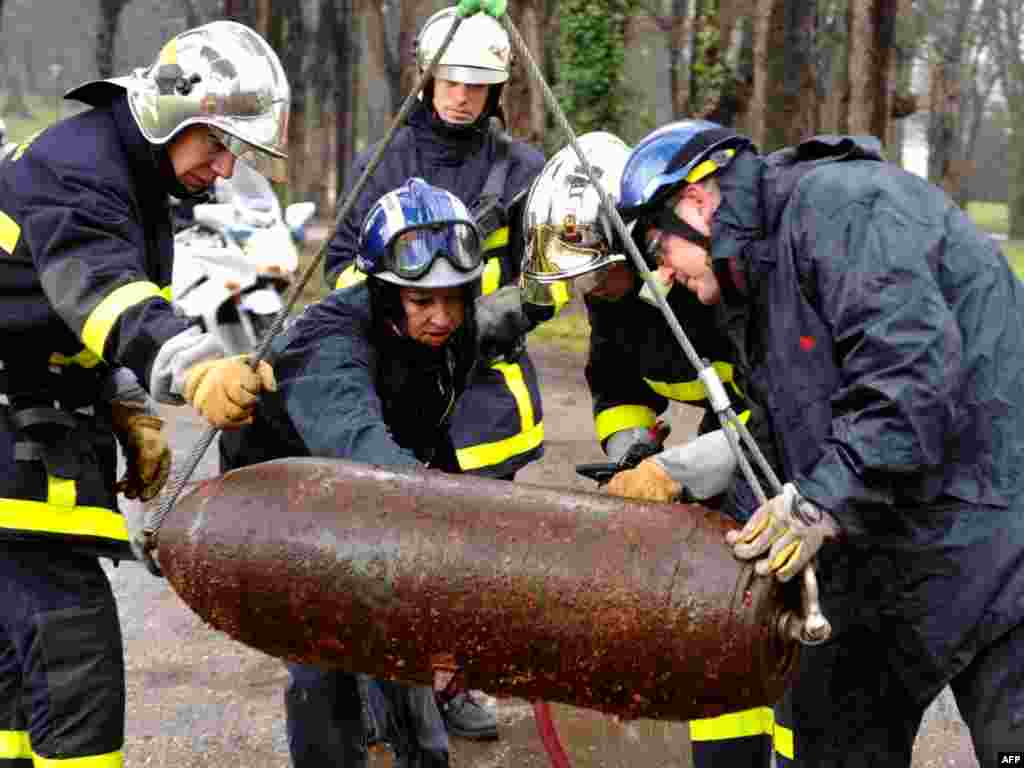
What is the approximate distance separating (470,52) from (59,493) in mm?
2168

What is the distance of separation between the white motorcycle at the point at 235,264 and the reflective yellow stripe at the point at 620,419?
199 inches

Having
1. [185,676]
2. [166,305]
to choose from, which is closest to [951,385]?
[166,305]

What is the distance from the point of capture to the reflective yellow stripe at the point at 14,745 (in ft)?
10.5

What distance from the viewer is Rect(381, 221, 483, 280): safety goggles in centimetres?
341

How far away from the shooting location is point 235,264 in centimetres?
885

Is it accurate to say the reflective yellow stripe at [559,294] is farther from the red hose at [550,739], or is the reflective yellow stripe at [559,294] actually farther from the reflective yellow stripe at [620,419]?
the red hose at [550,739]

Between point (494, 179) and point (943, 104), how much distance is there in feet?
63.1

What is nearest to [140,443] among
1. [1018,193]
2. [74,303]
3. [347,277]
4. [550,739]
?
[74,303]

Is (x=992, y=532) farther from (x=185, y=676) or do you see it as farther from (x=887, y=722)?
(x=185, y=676)

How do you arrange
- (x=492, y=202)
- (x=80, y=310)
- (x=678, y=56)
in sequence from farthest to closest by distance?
(x=678, y=56) → (x=492, y=202) → (x=80, y=310)

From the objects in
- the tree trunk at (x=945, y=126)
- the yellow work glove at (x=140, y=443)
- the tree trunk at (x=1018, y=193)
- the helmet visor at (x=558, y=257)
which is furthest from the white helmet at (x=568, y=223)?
the tree trunk at (x=1018, y=193)

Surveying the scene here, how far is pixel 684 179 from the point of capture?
2750mm

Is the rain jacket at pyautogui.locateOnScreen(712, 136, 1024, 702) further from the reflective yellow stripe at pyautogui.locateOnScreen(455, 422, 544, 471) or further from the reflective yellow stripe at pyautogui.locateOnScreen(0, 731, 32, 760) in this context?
the reflective yellow stripe at pyautogui.locateOnScreen(0, 731, 32, 760)

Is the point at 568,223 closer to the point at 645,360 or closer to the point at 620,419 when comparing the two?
the point at 645,360
